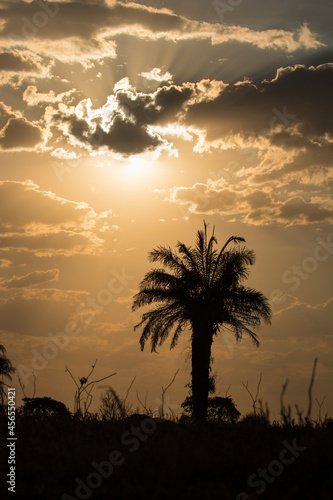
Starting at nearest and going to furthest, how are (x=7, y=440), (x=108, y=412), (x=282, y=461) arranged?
1. (x=282, y=461)
2. (x=7, y=440)
3. (x=108, y=412)

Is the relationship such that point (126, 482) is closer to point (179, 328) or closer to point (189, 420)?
point (189, 420)

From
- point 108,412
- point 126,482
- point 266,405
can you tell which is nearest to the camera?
point 126,482

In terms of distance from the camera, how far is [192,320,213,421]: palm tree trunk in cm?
2773

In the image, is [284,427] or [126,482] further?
[284,427]

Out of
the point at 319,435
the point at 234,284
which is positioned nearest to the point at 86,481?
the point at 319,435

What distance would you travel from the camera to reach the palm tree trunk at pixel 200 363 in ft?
91.0

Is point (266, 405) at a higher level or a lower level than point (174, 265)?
lower

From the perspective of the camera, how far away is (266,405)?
7.57 m

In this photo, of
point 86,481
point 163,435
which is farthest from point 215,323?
point 86,481

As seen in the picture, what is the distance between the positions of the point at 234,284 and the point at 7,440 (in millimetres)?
21046

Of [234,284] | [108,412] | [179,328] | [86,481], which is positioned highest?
[234,284]

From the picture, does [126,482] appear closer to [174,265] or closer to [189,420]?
[189,420]

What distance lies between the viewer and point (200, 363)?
28047 mm

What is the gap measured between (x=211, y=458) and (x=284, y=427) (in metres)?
2.24
